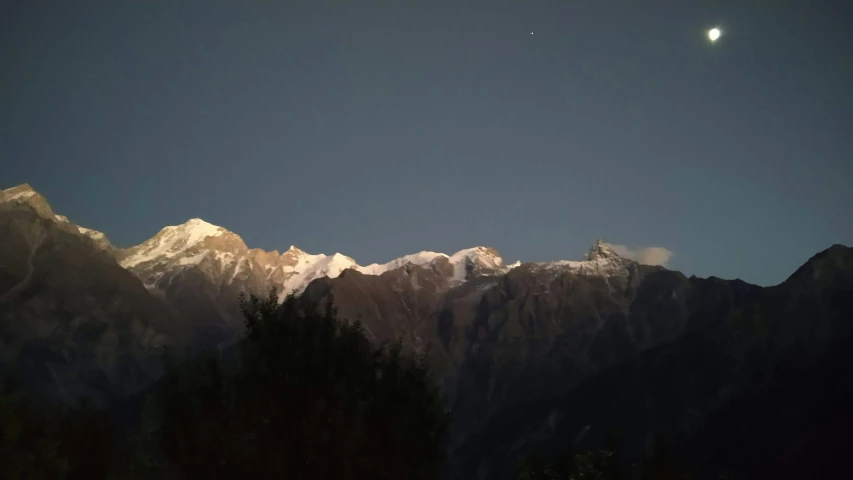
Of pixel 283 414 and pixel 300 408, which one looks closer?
pixel 283 414

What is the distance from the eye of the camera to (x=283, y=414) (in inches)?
1515

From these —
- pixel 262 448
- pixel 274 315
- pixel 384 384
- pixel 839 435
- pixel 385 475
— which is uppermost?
pixel 274 315

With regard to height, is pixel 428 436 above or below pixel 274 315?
below

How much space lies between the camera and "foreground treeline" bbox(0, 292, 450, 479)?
37625 mm

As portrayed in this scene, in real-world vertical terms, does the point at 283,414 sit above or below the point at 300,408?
below

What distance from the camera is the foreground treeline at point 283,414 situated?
3762 centimetres

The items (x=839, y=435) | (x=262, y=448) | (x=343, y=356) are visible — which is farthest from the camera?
(x=839, y=435)

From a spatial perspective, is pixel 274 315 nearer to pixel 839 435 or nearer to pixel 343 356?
pixel 343 356

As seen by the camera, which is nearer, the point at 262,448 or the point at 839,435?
the point at 262,448

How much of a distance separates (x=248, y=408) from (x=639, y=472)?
70.4 meters

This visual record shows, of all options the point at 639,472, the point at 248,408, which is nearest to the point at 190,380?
the point at 248,408

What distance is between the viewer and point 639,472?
93.5 metres

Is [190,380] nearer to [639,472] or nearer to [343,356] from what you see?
[343,356]

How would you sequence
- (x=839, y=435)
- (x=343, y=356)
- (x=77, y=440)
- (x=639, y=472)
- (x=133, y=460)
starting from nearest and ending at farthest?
(x=343, y=356)
(x=77, y=440)
(x=133, y=460)
(x=639, y=472)
(x=839, y=435)
